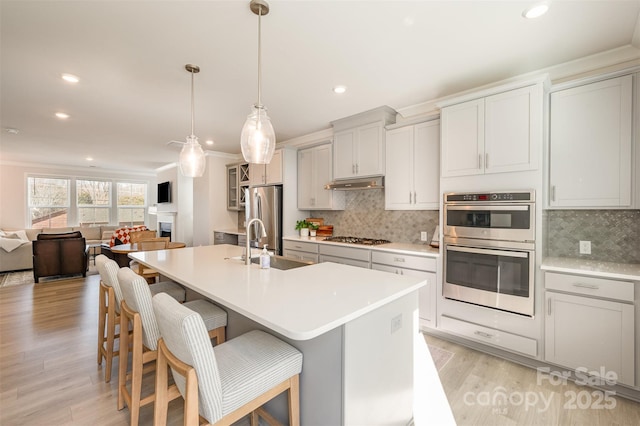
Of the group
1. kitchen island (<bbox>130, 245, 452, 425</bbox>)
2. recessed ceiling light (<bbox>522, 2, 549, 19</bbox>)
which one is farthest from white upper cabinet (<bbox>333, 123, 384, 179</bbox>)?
kitchen island (<bbox>130, 245, 452, 425</bbox>)

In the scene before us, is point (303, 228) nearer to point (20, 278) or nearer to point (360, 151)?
point (360, 151)

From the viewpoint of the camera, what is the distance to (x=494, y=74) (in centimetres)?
262

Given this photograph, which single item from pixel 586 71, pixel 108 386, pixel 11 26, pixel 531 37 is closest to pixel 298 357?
pixel 108 386

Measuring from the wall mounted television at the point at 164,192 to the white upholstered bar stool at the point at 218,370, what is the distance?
7.12 meters

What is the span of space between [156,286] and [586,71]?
13.1 feet

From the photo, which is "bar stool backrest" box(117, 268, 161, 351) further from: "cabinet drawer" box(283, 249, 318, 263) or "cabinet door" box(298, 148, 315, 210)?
"cabinet door" box(298, 148, 315, 210)

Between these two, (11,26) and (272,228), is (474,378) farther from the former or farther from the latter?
(11,26)

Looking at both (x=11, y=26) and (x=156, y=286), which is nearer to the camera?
(x=11, y=26)

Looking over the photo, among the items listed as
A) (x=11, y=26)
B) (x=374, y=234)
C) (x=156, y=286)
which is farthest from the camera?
(x=374, y=234)

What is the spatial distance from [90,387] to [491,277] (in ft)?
10.8

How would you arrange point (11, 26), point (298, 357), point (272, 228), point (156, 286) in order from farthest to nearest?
point (272, 228)
point (156, 286)
point (11, 26)
point (298, 357)

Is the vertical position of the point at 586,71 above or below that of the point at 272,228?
above

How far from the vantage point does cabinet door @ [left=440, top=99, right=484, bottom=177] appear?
262 centimetres

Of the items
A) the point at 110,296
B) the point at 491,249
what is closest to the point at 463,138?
the point at 491,249
